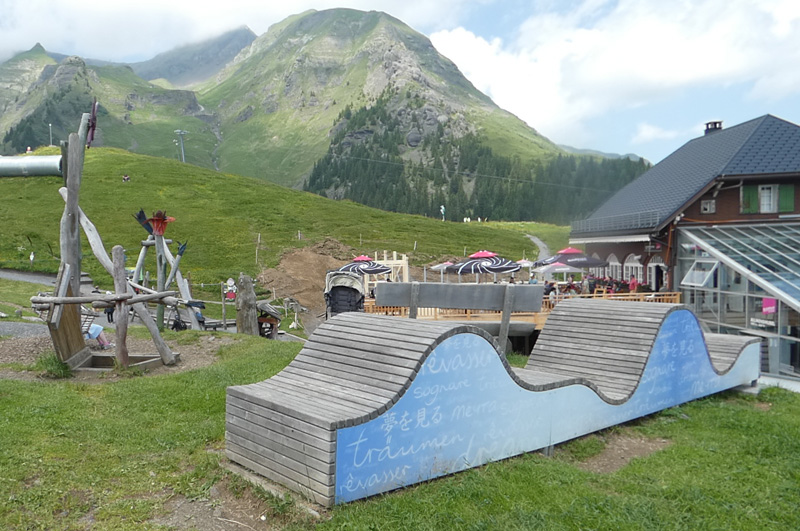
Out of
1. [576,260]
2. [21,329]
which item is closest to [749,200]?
[576,260]

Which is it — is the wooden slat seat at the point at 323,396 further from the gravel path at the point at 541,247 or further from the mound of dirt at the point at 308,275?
the gravel path at the point at 541,247

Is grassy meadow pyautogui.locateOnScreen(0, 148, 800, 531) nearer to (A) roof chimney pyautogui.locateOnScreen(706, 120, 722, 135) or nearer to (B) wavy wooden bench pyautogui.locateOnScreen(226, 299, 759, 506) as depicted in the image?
(B) wavy wooden bench pyautogui.locateOnScreen(226, 299, 759, 506)

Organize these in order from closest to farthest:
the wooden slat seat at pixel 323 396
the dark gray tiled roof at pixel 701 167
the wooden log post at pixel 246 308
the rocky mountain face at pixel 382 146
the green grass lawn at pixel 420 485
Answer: the green grass lawn at pixel 420 485
the wooden slat seat at pixel 323 396
the wooden log post at pixel 246 308
the dark gray tiled roof at pixel 701 167
the rocky mountain face at pixel 382 146

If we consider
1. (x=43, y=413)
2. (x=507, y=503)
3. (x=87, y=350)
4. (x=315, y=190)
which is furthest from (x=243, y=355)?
(x=315, y=190)

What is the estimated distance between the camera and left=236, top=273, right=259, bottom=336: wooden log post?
17.3m

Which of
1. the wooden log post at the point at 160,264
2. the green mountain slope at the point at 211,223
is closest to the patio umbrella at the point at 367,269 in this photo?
the wooden log post at the point at 160,264

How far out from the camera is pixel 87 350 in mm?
12039

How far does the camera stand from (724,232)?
20.4 m

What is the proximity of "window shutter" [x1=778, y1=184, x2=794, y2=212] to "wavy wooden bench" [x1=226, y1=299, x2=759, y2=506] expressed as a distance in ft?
60.5

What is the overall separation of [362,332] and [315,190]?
138m

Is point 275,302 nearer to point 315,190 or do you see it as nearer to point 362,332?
point 362,332

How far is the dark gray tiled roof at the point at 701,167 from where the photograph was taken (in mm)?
22844

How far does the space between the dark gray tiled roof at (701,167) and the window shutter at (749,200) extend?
84 cm

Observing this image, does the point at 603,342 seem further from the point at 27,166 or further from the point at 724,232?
the point at 724,232
